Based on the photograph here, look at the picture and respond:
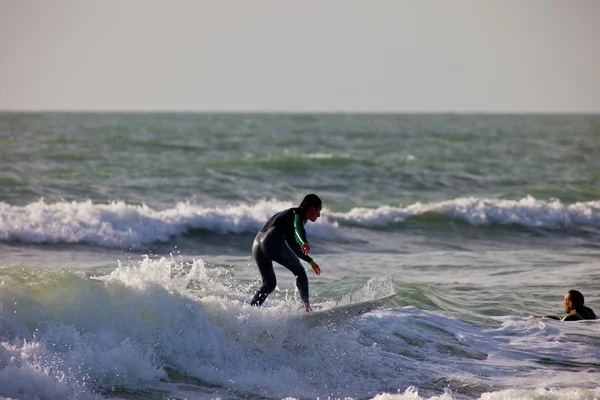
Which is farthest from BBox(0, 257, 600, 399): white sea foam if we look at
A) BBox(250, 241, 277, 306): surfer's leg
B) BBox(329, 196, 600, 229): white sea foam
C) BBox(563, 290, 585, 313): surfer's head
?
BBox(329, 196, 600, 229): white sea foam

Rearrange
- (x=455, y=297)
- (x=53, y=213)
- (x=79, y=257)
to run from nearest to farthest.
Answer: (x=455, y=297), (x=79, y=257), (x=53, y=213)

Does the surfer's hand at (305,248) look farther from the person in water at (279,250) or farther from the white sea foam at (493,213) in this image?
the white sea foam at (493,213)

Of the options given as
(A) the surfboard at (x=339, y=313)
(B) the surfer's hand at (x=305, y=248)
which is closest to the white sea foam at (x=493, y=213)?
(A) the surfboard at (x=339, y=313)

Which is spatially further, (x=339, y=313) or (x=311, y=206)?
(x=339, y=313)

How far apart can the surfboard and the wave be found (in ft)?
28.3

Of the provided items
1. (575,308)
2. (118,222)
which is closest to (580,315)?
(575,308)

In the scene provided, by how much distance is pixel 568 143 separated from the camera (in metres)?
52.9

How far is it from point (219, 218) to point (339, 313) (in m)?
10.6

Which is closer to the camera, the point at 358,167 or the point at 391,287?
the point at 391,287

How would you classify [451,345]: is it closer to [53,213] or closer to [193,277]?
[193,277]

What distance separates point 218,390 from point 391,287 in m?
3.66

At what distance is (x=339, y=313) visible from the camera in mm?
9695

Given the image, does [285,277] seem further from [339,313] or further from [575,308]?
[575,308]

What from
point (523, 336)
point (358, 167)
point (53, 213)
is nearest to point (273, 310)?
point (523, 336)
